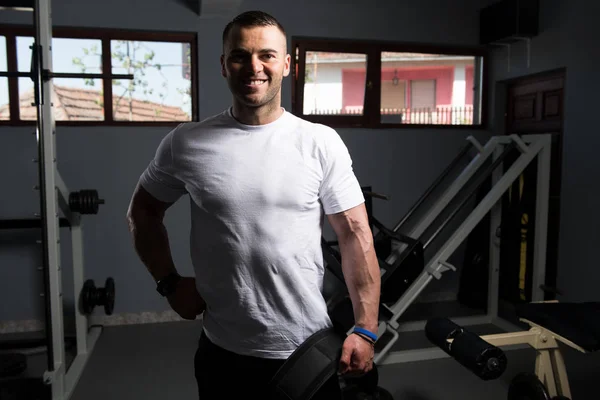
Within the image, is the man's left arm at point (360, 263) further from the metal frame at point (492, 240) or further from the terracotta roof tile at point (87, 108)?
the terracotta roof tile at point (87, 108)

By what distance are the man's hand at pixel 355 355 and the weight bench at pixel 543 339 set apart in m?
0.92

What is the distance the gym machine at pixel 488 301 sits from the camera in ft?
6.68

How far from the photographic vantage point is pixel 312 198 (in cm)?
115

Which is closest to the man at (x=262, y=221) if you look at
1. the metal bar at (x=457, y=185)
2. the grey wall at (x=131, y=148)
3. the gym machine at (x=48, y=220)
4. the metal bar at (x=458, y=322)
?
the gym machine at (x=48, y=220)

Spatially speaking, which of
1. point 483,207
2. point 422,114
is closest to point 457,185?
point 483,207

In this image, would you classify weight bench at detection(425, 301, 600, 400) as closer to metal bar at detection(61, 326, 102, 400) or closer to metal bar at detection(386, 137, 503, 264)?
metal bar at detection(386, 137, 503, 264)

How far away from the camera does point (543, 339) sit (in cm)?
218

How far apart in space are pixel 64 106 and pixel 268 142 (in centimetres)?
293

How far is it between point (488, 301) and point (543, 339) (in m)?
1.61

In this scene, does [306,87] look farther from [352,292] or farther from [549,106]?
[352,292]

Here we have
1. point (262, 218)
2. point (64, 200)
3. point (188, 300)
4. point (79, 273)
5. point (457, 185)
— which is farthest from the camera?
point (457, 185)

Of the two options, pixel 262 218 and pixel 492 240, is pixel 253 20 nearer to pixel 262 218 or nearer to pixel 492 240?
pixel 262 218

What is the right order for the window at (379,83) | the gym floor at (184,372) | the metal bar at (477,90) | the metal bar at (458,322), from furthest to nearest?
the metal bar at (477,90) < the window at (379,83) < the metal bar at (458,322) < the gym floor at (184,372)

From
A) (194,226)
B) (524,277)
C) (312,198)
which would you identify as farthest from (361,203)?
(524,277)
